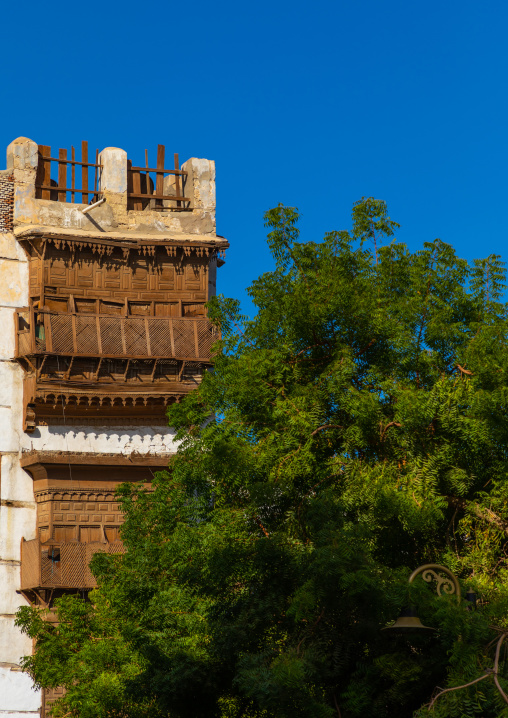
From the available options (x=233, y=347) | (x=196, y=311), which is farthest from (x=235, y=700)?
(x=196, y=311)

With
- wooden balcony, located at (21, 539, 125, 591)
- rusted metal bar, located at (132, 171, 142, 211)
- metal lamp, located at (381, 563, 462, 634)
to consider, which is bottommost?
metal lamp, located at (381, 563, 462, 634)

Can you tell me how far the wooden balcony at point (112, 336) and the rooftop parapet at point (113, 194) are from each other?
2.61 metres

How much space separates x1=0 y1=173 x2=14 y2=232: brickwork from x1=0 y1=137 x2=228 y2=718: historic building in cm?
3

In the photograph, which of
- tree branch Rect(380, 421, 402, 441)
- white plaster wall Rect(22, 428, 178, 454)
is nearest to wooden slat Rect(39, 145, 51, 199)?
white plaster wall Rect(22, 428, 178, 454)

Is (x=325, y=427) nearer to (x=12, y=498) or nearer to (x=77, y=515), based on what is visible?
(x=77, y=515)

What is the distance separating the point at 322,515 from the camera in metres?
15.0

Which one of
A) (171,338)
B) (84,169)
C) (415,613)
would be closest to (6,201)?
(84,169)

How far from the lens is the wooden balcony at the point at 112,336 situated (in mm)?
27391

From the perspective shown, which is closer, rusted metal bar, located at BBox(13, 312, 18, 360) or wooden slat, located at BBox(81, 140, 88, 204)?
rusted metal bar, located at BBox(13, 312, 18, 360)

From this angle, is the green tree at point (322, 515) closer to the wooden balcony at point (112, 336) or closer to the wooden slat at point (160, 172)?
the wooden balcony at point (112, 336)

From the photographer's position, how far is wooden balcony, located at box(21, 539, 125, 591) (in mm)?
25781

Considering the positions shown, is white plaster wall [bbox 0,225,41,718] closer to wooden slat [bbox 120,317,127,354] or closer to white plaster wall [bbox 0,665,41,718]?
white plaster wall [bbox 0,665,41,718]

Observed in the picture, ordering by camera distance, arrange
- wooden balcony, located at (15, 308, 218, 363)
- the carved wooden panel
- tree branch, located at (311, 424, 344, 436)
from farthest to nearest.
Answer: wooden balcony, located at (15, 308, 218, 363) < the carved wooden panel < tree branch, located at (311, 424, 344, 436)

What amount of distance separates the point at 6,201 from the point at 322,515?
16.8 metres
